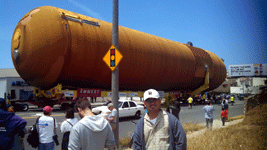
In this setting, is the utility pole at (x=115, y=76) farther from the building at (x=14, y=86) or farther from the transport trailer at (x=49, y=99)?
the building at (x=14, y=86)

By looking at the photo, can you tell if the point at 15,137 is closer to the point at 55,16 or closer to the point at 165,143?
the point at 165,143

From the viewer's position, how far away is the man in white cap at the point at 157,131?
255cm

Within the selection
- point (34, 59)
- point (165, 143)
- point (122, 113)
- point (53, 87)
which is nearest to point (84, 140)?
point (165, 143)

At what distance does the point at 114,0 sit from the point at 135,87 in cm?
1273

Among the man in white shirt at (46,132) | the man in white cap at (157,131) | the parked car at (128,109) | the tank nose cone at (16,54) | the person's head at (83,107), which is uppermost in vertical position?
the tank nose cone at (16,54)

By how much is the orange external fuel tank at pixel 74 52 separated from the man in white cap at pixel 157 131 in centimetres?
1169

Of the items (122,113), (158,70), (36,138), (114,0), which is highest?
(114,0)

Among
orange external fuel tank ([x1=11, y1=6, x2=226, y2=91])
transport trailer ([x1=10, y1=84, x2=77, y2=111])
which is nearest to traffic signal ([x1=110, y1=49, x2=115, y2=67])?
orange external fuel tank ([x1=11, y1=6, x2=226, y2=91])

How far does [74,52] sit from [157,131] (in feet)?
39.4

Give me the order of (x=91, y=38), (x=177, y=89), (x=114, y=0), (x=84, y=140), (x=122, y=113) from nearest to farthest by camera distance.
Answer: (x=84, y=140) → (x=114, y=0) → (x=122, y=113) → (x=91, y=38) → (x=177, y=89)

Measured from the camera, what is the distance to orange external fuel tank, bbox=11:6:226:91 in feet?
43.0

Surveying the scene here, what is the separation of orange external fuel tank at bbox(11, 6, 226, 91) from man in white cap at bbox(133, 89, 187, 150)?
11.7 meters

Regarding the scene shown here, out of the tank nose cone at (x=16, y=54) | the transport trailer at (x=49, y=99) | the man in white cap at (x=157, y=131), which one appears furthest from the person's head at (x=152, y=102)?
the tank nose cone at (x=16, y=54)

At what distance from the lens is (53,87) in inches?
591
